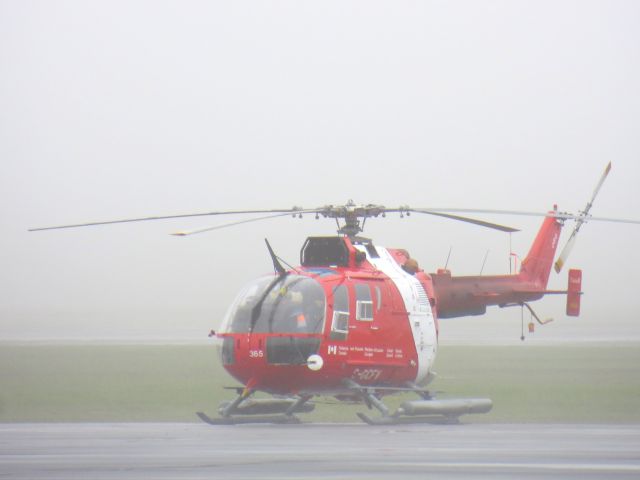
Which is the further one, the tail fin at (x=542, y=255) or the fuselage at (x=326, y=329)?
the tail fin at (x=542, y=255)

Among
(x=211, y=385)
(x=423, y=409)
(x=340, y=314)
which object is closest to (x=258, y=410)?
(x=340, y=314)

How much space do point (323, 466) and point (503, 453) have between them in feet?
7.04

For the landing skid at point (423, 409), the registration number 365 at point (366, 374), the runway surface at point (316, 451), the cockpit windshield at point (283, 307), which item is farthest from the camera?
the registration number 365 at point (366, 374)

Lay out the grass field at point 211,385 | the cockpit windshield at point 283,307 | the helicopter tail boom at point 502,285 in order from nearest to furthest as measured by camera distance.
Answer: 1. the cockpit windshield at point 283,307
2. the grass field at point 211,385
3. the helicopter tail boom at point 502,285

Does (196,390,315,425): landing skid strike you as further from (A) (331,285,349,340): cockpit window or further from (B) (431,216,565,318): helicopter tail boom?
(B) (431,216,565,318): helicopter tail boom

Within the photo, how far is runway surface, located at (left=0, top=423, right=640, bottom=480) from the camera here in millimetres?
12312

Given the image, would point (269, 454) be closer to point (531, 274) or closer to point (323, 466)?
point (323, 466)

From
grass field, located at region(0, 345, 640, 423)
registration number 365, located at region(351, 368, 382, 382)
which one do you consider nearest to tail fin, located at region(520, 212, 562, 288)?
grass field, located at region(0, 345, 640, 423)

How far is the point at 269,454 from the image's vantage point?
46.1 feet

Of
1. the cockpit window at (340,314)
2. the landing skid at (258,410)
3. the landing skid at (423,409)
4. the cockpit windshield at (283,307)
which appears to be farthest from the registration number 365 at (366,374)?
the cockpit windshield at (283,307)

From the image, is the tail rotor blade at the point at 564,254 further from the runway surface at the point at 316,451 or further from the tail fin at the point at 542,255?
the runway surface at the point at 316,451

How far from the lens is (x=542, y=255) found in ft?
80.0

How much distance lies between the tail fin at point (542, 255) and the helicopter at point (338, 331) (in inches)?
124

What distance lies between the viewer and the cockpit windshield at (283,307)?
61.1 ft
